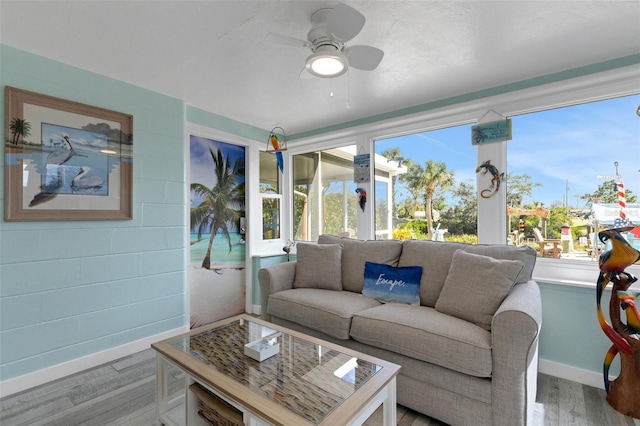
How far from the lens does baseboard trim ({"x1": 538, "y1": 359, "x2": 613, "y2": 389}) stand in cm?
214

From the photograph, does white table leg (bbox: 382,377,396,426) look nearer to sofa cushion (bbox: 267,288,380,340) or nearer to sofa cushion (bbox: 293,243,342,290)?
sofa cushion (bbox: 267,288,380,340)

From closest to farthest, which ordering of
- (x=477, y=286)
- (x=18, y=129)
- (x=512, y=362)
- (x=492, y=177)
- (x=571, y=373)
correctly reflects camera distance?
1. (x=512, y=362)
2. (x=477, y=286)
3. (x=18, y=129)
4. (x=571, y=373)
5. (x=492, y=177)

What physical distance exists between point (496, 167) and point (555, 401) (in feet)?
5.99

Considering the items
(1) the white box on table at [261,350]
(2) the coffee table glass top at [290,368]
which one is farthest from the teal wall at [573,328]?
(1) the white box on table at [261,350]

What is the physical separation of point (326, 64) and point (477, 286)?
173 centimetres

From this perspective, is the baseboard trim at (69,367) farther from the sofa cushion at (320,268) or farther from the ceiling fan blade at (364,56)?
the ceiling fan blade at (364,56)

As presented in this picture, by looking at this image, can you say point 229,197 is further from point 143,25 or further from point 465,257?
point 465,257

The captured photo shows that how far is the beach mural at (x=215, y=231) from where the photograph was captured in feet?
11.1

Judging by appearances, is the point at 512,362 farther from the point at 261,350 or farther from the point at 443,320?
the point at 261,350

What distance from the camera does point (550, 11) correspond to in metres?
1.69

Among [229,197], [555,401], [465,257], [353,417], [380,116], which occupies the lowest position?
[555,401]

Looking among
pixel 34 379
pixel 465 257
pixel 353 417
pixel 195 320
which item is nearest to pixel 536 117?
pixel 465 257

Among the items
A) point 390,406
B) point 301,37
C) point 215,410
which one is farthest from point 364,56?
point 215,410

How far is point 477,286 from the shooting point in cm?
197
